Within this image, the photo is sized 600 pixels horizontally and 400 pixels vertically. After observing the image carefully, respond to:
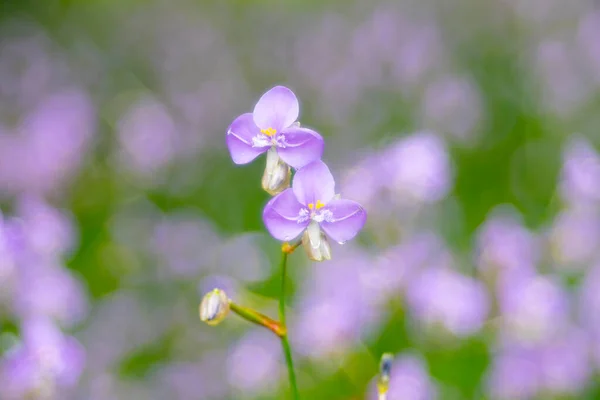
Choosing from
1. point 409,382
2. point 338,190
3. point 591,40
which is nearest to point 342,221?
point 409,382

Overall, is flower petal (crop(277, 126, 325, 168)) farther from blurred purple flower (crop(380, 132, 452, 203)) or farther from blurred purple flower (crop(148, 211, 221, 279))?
blurred purple flower (crop(148, 211, 221, 279))

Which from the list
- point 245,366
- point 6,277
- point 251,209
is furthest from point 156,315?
point 6,277

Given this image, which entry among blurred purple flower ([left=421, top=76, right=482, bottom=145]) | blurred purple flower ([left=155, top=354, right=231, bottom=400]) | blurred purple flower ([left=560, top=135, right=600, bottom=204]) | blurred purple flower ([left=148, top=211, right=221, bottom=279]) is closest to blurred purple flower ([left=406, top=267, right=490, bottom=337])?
blurred purple flower ([left=560, top=135, right=600, bottom=204])

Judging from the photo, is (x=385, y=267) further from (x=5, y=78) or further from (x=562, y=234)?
(x=5, y=78)

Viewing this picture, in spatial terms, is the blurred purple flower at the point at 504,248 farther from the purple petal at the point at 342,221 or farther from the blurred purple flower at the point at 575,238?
the purple petal at the point at 342,221

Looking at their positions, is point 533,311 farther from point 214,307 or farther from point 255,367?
point 214,307

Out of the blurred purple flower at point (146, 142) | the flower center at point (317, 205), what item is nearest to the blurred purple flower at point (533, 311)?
the flower center at point (317, 205)
